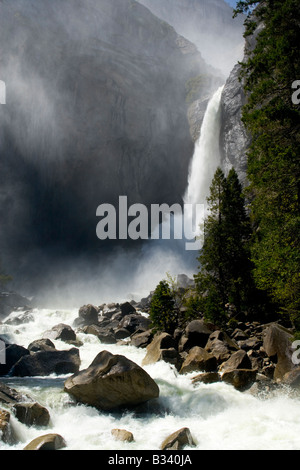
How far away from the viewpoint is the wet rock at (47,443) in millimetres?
8148

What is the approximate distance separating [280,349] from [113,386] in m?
6.90

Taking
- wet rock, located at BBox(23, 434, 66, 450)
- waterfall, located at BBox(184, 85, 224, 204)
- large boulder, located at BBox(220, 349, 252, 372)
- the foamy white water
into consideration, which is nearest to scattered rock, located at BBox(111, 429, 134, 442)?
the foamy white water

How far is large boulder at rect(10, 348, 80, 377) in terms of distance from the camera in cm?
1658

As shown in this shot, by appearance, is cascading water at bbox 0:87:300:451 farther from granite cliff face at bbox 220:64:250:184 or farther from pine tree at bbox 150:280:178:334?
granite cliff face at bbox 220:64:250:184

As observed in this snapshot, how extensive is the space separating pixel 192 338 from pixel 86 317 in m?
19.4

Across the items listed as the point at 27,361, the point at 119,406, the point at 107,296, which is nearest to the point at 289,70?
the point at 119,406

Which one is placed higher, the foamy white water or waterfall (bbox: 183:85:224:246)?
waterfall (bbox: 183:85:224:246)

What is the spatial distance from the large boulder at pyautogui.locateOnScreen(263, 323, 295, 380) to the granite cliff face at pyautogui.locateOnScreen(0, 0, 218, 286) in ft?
175

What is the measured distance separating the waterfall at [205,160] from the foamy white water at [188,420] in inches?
1586

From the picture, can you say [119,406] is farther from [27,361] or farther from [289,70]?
[289,70]

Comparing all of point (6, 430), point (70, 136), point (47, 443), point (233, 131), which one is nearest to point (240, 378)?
point (47, 443)

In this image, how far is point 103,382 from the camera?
10859 mm

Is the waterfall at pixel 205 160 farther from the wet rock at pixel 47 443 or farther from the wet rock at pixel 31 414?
the wet rock at pixel 47 443
